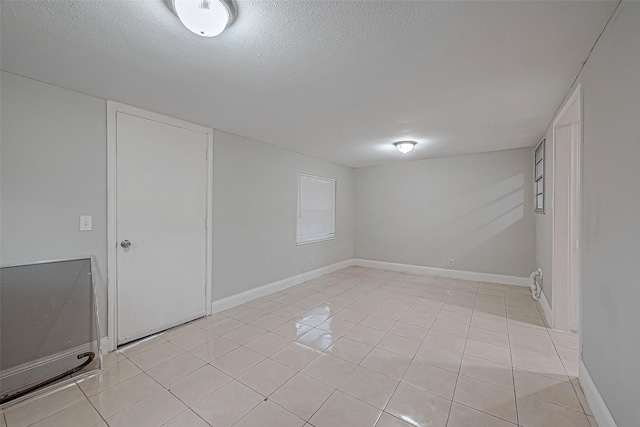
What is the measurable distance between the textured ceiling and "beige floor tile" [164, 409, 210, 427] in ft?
7.61

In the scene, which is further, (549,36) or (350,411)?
(350,411)

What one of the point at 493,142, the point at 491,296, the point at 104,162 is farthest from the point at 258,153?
the point at 491,296

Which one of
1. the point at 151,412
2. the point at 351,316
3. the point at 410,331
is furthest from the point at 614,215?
the point at 151,412

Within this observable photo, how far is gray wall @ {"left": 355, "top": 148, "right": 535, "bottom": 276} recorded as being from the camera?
4410 mm

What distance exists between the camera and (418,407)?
5.78 ft

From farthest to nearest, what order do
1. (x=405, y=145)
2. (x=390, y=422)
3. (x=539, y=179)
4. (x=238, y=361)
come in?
(x=405, y=145) → (x=539, y=179) → (x=238, y=361) → (x=390, y=422)

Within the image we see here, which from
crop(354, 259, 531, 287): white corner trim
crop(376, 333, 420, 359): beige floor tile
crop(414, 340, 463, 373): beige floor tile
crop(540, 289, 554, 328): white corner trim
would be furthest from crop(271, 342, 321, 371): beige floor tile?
crop(354, 259, 531, 287): white corner trim

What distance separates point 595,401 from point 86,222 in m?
4.00

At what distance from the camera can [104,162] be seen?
2.44m

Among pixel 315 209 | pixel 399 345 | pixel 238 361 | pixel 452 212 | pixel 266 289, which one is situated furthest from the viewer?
pixel 315 209

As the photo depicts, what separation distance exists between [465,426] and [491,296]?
2909 mm

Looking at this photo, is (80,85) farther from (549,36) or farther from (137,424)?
(549,36)

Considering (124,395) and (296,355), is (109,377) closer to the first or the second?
(124,395)

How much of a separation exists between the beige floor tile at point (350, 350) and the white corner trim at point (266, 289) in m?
1.63
